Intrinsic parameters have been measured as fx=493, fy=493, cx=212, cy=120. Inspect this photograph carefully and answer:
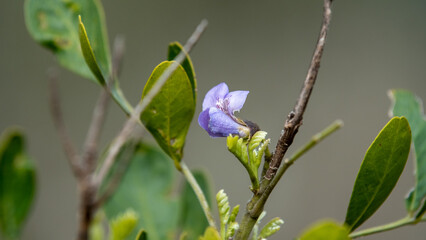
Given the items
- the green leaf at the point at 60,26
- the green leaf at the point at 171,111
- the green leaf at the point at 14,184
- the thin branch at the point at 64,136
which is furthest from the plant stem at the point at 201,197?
the green leaf at the point at 14,184

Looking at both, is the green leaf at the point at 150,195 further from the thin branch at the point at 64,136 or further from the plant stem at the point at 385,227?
the plant stem at the point at 385,227

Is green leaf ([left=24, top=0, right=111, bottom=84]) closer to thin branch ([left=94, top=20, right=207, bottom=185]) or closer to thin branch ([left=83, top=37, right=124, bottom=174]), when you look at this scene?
thin branch ([left=83, top=37, right=124, bottom=174])

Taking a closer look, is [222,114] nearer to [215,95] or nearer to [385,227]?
[215,95]

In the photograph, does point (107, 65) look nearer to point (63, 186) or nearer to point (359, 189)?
point (359, 189)

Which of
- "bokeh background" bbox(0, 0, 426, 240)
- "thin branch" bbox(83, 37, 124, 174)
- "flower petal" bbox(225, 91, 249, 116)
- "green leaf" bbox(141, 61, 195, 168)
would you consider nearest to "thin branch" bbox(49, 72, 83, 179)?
"thin branch" bbox(83, 37, 124, 174)

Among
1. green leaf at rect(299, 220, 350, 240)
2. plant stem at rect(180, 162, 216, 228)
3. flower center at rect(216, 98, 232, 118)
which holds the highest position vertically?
flower center at rect(216, 98, 232, 118)

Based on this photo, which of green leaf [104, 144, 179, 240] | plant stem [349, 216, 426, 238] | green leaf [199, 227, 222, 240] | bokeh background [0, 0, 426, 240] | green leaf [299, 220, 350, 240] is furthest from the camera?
bokeh background [0, 0, 426, 240]
